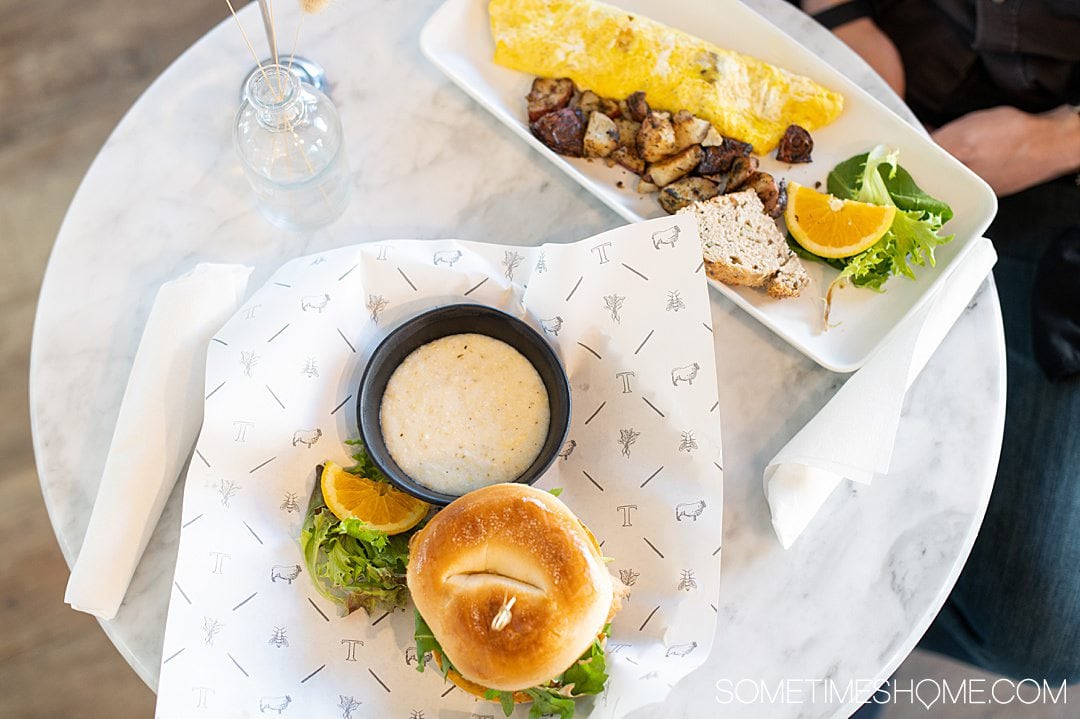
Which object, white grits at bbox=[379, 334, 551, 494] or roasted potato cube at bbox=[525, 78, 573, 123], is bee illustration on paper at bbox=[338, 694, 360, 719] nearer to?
white grits at bbox=[379, 334, 551, 494]

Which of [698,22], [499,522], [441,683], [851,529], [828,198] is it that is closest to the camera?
[499,522]

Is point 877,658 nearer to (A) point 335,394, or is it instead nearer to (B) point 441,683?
(B) point 441,683

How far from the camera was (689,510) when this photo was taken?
5.02 ft

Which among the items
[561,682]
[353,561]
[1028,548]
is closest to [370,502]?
[353,561]

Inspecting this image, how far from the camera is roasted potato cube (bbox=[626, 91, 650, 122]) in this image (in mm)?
1842

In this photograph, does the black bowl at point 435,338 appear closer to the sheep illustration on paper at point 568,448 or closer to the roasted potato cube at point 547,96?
the sheep illustration on paper at point 568,448

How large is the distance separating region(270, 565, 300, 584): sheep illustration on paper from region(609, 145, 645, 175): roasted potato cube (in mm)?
981

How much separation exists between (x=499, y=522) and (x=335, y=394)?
0.43m

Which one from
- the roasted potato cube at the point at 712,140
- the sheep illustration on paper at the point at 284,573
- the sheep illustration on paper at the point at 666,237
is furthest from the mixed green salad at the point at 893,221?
the sheep illustration on paper at the point at 284,573

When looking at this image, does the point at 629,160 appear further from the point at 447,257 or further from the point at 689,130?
the point at 447,257

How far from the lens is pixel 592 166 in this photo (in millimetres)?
1828

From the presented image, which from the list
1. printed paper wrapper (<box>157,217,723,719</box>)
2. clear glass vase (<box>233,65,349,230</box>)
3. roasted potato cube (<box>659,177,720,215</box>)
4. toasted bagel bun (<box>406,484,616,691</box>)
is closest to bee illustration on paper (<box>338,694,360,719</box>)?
printed paper wrapper (<box>157,217,723,719</box>)

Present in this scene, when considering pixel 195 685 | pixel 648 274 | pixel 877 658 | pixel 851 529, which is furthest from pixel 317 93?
pixel 877 658

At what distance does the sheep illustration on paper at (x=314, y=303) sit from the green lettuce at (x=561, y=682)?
534 millimetres
